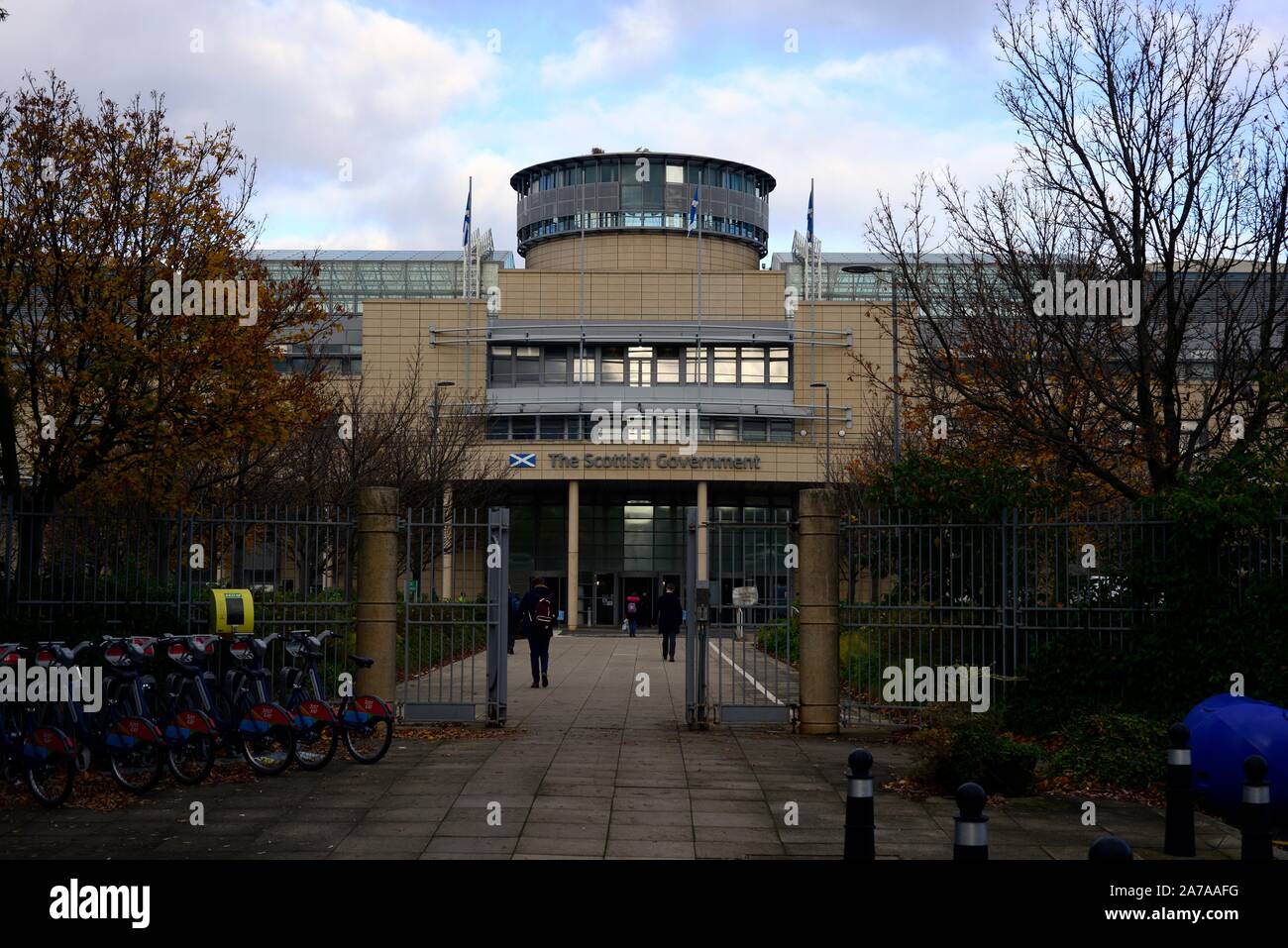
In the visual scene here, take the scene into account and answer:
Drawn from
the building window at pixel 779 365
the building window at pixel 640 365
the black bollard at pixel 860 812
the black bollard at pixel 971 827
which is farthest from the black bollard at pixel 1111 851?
the building window at pixel 779 365

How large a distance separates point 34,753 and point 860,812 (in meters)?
6.91

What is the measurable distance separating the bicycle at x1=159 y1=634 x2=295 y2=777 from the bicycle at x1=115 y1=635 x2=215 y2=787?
0.17 m

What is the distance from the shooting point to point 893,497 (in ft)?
52.9

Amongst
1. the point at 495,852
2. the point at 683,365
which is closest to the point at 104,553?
the point at 495,852

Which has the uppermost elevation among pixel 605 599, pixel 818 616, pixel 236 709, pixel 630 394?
pixel 630 394

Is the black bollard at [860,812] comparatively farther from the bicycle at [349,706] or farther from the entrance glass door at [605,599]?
the entrance glass door at [605,599]

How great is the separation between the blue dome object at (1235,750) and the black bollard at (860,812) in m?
4.21

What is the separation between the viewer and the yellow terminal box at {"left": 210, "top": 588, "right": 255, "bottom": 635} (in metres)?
13.2

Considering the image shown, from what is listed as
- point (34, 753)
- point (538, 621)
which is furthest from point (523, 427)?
→ point (34, 753)

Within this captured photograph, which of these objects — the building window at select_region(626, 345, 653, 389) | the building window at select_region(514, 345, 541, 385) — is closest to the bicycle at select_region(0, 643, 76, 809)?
the building window at select_region(626, 345, 653, 389)

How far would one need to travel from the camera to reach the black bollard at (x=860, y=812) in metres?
7.35

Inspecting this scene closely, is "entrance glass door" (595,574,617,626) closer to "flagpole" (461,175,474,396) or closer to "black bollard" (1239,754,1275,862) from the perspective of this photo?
"flagpole" (461,175,474,396)

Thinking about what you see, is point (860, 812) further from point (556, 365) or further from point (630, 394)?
point (556, 365)

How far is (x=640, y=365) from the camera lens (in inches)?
2386
